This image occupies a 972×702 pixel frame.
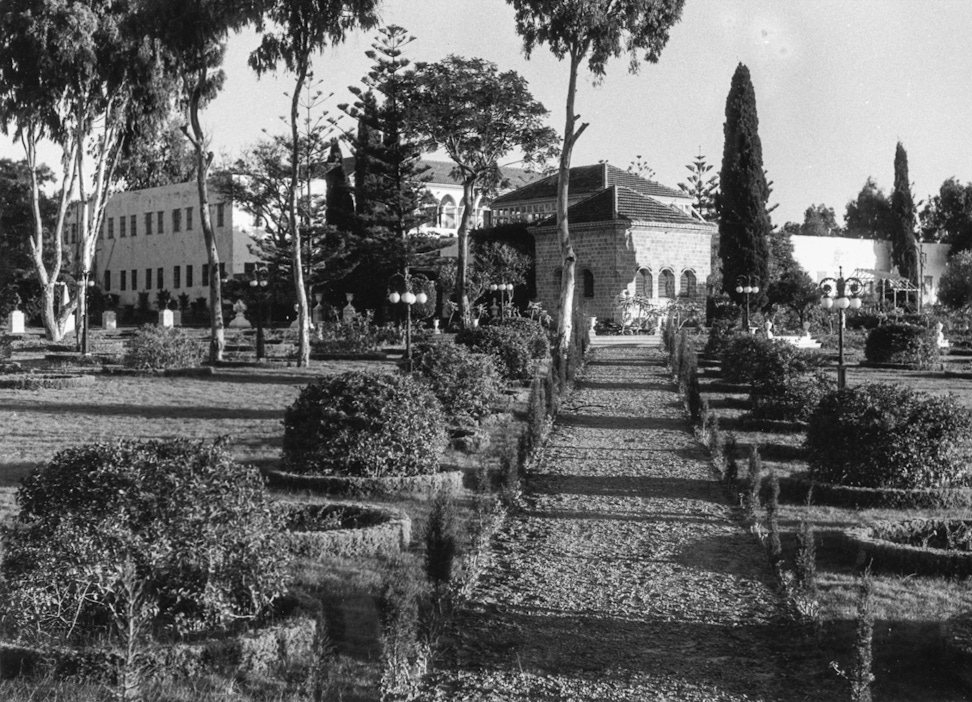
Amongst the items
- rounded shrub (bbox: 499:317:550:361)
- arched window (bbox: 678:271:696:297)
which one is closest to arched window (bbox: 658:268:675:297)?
arched window (bbox: 678:271:696:297)

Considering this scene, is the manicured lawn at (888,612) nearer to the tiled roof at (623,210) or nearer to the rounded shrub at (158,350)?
the rounded shrub at (158,350)

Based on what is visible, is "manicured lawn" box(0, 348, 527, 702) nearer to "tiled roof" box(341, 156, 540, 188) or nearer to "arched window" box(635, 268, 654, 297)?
"arched window" box(635, 268, 654, 297)

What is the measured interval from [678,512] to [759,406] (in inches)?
248

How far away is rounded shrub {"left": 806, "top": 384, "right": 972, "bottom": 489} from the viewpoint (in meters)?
9.62

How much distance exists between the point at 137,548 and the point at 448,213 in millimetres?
58952

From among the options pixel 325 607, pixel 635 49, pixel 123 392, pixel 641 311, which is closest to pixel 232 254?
pixel 641 311

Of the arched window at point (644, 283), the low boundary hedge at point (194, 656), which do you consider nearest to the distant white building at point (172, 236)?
the arched window at point (644, 283)

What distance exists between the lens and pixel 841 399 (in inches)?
→ 401

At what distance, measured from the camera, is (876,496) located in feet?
30.9

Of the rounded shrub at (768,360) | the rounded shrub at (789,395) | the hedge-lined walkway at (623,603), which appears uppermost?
the rounded shrub at (768,360)

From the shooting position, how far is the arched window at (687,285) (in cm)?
4147

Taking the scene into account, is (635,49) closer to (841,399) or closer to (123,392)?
(123,392)

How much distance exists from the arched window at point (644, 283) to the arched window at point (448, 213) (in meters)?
22.6

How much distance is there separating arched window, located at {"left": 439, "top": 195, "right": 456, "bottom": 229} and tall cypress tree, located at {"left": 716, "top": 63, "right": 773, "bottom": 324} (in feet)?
73.6
